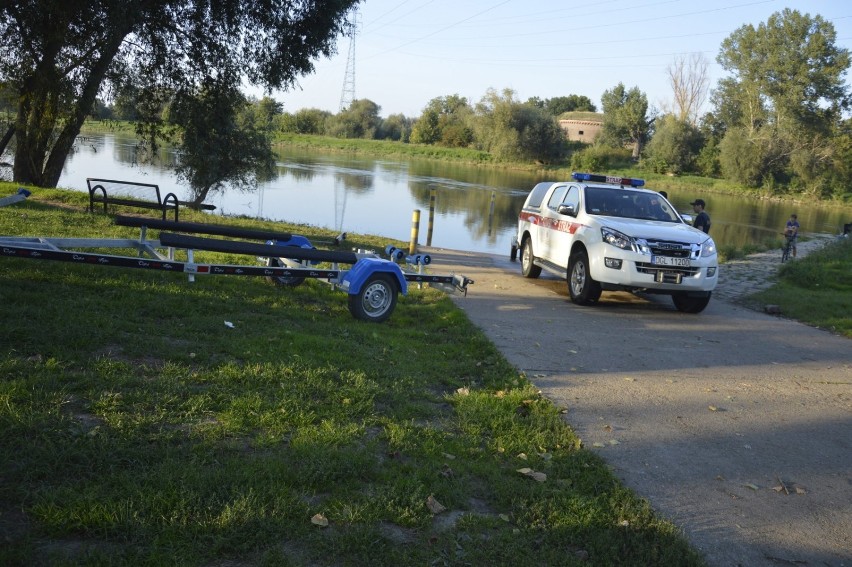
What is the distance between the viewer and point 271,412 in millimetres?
4875

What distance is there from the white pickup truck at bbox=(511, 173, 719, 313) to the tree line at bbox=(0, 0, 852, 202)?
8.02m

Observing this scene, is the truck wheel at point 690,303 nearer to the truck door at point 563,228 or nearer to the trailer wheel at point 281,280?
the truck door at point 563,228

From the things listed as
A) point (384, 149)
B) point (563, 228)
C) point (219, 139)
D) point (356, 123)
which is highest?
point (356, 123)

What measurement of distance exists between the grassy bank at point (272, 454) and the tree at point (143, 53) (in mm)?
9337

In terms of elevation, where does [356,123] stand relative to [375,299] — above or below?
above

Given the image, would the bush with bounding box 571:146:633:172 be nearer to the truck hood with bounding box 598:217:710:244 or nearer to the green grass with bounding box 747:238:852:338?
the green grass with bounding box 747:238:852:338

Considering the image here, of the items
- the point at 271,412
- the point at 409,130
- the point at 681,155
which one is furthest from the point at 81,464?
the point at 409,130

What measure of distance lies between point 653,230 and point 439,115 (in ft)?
344

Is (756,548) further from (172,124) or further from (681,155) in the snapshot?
(681,155)

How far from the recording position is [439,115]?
11269cm

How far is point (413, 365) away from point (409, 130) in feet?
380

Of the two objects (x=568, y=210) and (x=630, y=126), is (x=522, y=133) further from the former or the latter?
(x=568, y=210)

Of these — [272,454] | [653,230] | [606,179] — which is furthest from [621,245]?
[272,454]

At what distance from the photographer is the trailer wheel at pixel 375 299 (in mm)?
→ 8242
